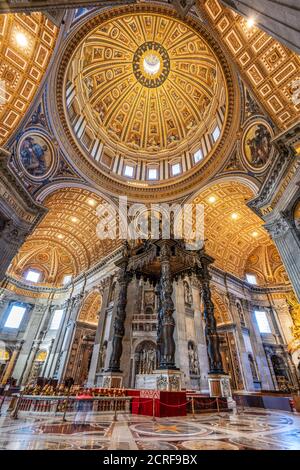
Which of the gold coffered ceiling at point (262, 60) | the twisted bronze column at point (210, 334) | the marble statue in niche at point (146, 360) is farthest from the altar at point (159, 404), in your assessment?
the gold coffered ceiling at point (262, 60)

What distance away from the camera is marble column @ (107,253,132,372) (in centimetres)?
920

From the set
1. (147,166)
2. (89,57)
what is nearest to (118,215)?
(147,166)

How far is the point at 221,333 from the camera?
17.3 metres

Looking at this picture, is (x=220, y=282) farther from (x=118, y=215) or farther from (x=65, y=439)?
(x=65, y=439)

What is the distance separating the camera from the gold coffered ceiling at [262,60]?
897cm

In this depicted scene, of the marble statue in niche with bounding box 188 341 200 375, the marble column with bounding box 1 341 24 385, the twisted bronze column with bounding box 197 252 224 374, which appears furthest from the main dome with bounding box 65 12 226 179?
the marble column with bounding box 1 341 24 385

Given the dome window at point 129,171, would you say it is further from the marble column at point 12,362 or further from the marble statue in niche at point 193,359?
the marble column at point 12,362

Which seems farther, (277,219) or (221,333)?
(221,333)

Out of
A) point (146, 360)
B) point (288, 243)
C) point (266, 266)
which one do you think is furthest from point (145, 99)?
point (146, 360)

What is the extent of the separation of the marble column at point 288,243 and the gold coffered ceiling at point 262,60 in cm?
445

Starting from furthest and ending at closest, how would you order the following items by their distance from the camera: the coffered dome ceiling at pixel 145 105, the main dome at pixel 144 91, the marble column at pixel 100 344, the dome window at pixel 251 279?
1. the dome window at pixel 251 279
2. the main dome at pixel 144 91
3. the coffered dome ceiling at pixel 145 105
4. the marble column at pixel 100 344

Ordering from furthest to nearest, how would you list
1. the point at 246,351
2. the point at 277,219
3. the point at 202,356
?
the point at 246,351
the point at 202,356
the point at 277,219

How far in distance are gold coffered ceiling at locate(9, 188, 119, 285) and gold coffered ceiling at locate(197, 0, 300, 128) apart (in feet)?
36.0

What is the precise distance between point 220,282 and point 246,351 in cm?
532
